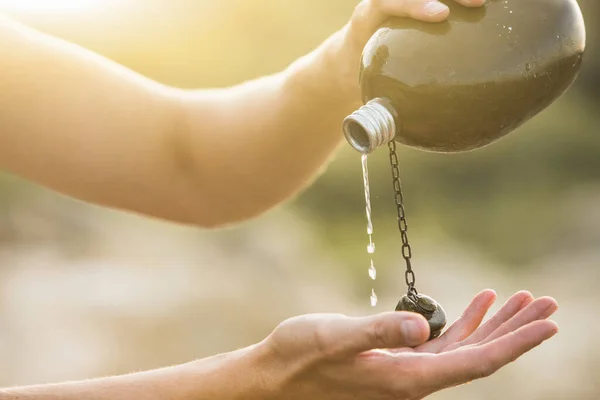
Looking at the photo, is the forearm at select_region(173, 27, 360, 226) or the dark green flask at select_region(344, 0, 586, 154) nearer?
the dark green flask at select_region(344, 0, 586, 154)

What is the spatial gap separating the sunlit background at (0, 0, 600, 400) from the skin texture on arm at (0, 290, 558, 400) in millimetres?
2074

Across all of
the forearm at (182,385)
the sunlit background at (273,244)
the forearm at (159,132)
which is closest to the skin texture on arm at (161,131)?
the forearm at (159,132)

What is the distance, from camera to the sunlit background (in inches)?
130

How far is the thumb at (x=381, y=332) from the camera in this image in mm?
863

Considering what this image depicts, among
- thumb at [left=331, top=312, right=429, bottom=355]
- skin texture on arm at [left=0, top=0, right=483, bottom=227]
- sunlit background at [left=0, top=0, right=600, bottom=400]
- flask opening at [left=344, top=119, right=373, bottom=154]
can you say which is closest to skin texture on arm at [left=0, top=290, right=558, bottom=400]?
thumb at [left=331, top=312, right=429, bottom=355]

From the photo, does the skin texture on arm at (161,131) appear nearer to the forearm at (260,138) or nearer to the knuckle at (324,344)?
the forearm at (260,138)

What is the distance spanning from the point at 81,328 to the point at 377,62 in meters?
2.70

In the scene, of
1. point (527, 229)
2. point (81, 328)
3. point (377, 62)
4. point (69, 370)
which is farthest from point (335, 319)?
point (527, 229)

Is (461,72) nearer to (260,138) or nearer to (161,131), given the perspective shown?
(260,138)

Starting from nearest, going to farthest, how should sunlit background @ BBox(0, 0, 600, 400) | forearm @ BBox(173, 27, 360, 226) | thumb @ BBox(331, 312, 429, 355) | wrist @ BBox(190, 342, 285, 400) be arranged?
thumb @ BBox(331, 312, 429, 355) → wrist @ BBox(190, 342, 285, 400) → forearm @ BBox(173, 27, 360, 226) → sunlit background @ BBox(0, 0, 600, 400)

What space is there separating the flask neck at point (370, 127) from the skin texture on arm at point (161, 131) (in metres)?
0.30

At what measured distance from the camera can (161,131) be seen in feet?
4.70

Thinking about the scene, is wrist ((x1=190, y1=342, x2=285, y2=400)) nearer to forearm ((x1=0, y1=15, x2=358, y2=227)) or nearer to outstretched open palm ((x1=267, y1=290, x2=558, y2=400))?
outstretched open palm ((x1=267, y1=290, x2=558, y2=400))

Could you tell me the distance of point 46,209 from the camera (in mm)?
4559
